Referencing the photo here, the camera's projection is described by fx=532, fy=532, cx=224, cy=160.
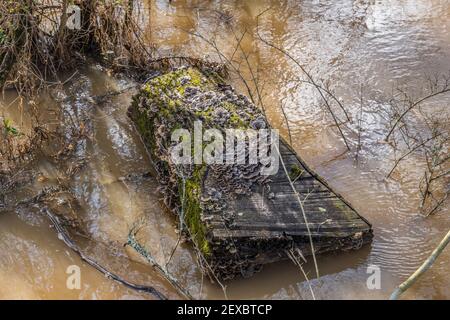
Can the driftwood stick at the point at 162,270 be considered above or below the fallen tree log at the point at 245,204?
below

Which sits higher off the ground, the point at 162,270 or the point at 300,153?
the point at 300,153

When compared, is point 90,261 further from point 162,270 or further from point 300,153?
point 300,153

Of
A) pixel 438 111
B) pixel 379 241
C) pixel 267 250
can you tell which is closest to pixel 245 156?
pixel 267 250
